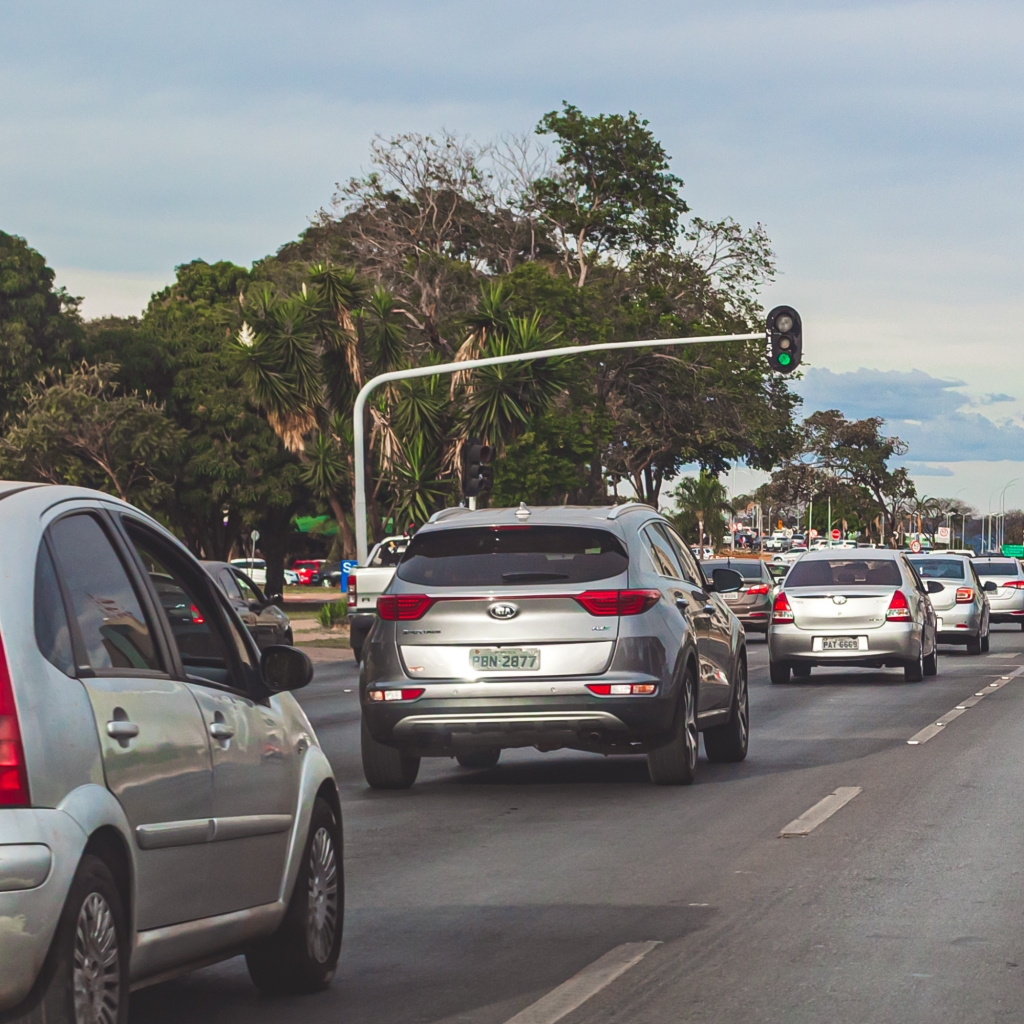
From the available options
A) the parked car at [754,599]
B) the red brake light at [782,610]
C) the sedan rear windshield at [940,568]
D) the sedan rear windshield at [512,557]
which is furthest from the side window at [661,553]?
the parked car at [754,599]

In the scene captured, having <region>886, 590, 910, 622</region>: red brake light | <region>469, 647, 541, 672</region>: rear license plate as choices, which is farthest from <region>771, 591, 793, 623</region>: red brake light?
<region>469, 647, 541, 672</region>: rear license plate

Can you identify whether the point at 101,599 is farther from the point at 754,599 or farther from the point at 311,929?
the point at 754,599

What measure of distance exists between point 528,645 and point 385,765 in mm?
1477

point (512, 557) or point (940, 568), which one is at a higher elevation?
point (512, 557)

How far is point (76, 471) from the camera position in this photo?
50.6 metres

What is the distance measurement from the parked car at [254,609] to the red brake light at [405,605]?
10.9 m

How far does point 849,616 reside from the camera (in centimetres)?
2233

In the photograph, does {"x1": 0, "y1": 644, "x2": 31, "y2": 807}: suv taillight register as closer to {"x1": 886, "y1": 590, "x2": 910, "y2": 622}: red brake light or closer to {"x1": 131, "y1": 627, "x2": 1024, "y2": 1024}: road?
{"x1": 131, "y1": 627, "x2": 1024, "y2": 1024}: road

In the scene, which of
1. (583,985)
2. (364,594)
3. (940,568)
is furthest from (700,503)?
(583,985)

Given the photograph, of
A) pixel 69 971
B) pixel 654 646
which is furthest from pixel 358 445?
pixel 69 971

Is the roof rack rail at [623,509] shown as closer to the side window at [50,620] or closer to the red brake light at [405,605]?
the red brake light at [405,605]

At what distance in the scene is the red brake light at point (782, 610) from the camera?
2269 centimetres

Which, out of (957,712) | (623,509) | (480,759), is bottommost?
(957,712)

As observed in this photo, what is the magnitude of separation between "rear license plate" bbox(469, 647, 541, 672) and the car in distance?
11.8m
